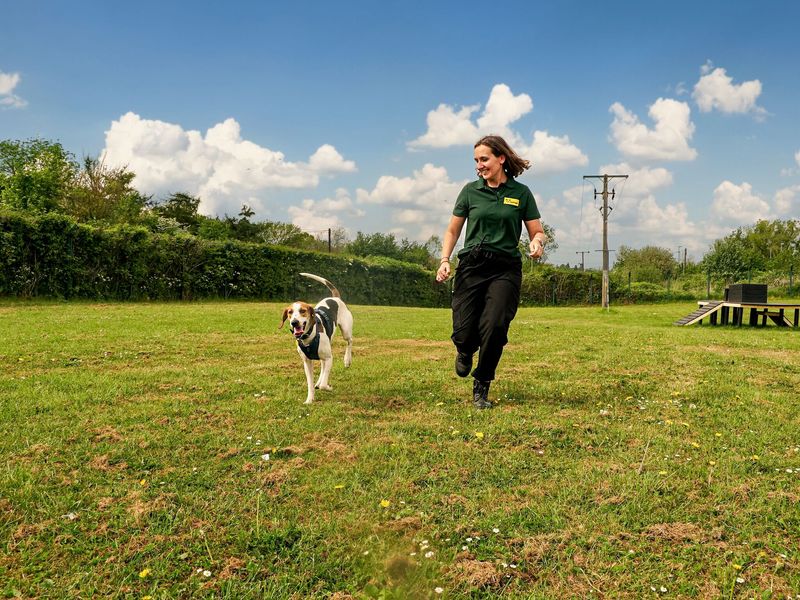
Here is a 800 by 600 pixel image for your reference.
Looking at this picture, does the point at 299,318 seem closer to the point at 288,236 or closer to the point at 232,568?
the point at 232,568

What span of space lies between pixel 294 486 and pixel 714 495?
103 inches

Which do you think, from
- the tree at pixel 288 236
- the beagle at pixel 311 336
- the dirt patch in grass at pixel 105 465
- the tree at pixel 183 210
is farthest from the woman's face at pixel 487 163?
the tree at pixel 288 236

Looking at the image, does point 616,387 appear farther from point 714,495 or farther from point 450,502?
point 450,502

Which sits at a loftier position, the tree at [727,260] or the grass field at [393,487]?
the tree at [727,260]

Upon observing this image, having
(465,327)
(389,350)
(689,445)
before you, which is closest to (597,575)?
(689,445)

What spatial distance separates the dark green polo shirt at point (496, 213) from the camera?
4957mm

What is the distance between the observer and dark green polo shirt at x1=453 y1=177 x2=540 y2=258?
4957 millimetres

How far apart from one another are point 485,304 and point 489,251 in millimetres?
527

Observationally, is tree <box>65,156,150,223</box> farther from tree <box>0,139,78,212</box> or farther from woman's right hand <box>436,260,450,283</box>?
woman's right hand <box>436,260,450,283</box>

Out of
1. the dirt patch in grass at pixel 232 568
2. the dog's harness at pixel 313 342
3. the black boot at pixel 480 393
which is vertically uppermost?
the dog's harness at pixel 313 342

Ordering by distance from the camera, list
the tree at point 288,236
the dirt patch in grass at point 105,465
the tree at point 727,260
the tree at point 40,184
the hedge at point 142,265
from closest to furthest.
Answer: the dirt patch in grass at point 105,465, the hedge at point 142,265, the tree at point 40,184, the tree at point 727,260, the tree at point 288,236

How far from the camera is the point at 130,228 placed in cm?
2045

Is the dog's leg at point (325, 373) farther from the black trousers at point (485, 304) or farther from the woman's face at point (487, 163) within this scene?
the woman's face at point (487, 163)

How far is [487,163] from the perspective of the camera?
4.96 m
